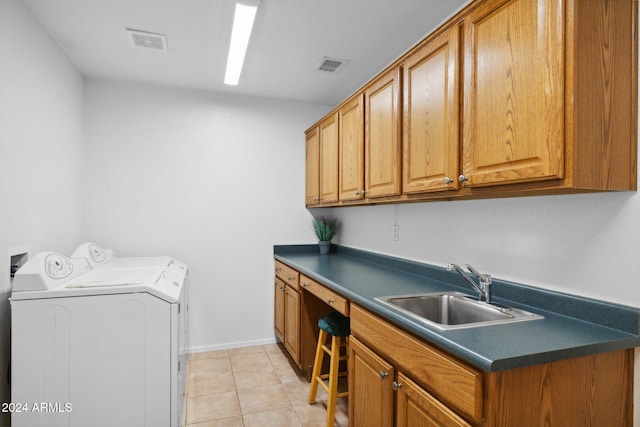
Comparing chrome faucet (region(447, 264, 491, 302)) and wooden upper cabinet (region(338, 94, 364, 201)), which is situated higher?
wooden upper cabinet (region(338, 94, 364, 201))

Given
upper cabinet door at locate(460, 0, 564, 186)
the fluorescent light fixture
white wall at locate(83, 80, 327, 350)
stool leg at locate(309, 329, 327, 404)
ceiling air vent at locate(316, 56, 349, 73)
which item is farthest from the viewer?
white wall at locate(83, 80, 327, 350)

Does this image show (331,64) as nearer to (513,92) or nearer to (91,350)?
(513,92)

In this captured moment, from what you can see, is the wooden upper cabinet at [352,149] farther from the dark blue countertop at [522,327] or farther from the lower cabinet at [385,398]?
the lower cabinet at [385,398]

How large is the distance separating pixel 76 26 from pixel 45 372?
2.09 meters

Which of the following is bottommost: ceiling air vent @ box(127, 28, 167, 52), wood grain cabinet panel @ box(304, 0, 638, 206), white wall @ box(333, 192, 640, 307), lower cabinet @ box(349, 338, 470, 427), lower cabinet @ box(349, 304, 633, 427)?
lower cabinet @ box(349, 338, 470, 427)

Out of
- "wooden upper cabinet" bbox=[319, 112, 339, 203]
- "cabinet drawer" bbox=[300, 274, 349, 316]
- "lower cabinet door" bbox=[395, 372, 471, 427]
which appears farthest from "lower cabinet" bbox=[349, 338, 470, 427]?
"wooden upper cabinet" bbox=[319, 112, 339, 203]

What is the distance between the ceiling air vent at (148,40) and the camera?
7.72 ft

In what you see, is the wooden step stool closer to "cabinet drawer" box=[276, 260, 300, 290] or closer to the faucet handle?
"cabinet drawer" box=[276, 260, 300, 290]

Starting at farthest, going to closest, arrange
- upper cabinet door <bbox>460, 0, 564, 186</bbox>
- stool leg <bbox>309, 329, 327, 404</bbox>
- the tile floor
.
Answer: stool leg <bbox>309, 329, 327, 404</bbox> < the tile floor < upper cabinet door <bbox>460, 0, 564, 186</bbox>

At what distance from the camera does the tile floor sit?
2289 mm

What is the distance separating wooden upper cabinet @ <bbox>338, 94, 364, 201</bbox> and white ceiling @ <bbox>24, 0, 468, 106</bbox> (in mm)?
413

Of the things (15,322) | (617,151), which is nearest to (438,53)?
(617,151)

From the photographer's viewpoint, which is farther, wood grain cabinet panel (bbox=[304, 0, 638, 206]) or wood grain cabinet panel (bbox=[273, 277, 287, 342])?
wood grain cabinet panel (bbox=[273, 277, 287, 342])

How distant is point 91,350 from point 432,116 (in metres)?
2.17
